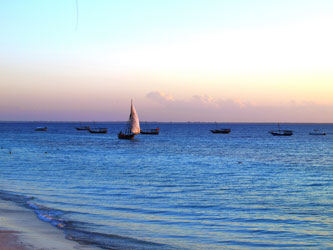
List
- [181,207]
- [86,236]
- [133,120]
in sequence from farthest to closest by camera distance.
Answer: [133,120] < [181,207] < [86,236]

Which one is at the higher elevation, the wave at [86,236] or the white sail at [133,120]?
the white sail at [133,120]

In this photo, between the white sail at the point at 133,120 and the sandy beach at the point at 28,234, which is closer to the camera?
the sandy beach at the point at 28,234

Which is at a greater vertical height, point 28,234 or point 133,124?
point 133,124

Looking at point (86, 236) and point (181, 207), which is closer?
point (86, 236)

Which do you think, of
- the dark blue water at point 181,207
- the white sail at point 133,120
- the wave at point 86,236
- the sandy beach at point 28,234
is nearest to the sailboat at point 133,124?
the white sail at point 133,120

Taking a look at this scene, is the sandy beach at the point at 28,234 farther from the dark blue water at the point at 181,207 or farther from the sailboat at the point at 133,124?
the sailboat at the point at 133,124

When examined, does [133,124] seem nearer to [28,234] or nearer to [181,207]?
[181,207]

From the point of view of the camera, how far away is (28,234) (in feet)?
42.2

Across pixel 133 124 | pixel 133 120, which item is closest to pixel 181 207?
pixel 133 120

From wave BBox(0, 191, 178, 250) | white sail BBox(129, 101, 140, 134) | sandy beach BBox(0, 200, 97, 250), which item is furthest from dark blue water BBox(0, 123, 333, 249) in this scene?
white sail BBox(129, 101, 140, 134)

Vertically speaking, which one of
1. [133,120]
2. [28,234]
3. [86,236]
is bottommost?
[86,236]

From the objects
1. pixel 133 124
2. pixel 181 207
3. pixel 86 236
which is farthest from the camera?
pixel 133 124

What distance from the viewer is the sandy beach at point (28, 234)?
11.5m

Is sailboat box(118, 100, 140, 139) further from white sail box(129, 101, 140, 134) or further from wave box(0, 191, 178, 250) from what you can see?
wave box(0, 191, 178, 250)
